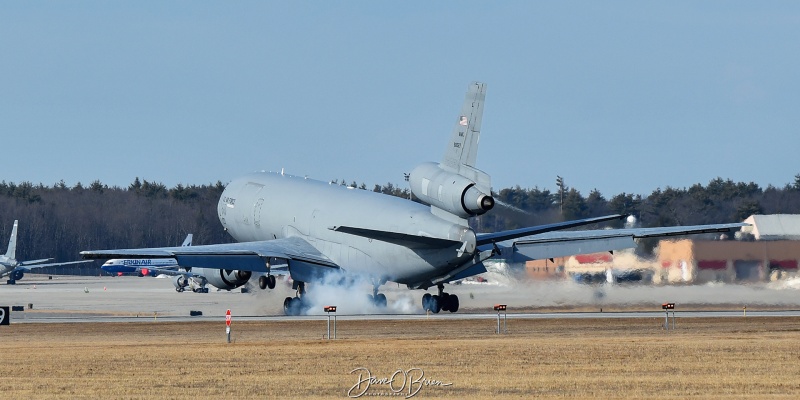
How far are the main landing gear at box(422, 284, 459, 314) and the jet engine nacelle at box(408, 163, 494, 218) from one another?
405 inches

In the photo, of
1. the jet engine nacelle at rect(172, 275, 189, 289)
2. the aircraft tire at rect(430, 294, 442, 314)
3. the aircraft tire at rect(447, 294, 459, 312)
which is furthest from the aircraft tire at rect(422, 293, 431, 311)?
the jet engine nacelle at rect(172, 275, 189, 289)

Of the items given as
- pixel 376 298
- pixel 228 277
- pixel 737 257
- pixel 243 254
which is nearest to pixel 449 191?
pixel 376 298

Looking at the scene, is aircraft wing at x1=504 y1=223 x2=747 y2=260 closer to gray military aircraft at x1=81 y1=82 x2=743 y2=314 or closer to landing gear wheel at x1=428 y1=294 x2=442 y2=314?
gray military aircraft at x1=81 y1=82 x2=743 y2=314

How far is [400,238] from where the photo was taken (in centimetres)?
5519

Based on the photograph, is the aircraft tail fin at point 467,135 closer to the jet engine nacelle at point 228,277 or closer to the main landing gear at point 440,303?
the main landing gear at point 440,303

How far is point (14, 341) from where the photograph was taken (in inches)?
1799

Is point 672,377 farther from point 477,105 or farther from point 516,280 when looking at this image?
point 516,280

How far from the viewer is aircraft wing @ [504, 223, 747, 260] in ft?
201

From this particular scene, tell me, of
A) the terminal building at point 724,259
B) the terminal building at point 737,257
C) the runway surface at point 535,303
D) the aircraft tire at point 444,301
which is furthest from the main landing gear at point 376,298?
the terminal building at point 737,257

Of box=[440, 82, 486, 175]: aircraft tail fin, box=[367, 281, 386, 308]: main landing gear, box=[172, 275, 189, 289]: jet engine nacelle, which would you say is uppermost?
box=[440, 82, 486, 175]: aircraft tail fin

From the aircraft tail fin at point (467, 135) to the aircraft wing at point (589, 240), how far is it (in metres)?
13.1

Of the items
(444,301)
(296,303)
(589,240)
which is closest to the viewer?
(444,301)

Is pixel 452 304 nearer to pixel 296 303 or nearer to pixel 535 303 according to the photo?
pixel 535 303

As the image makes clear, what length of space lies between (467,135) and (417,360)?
55.8 ft
